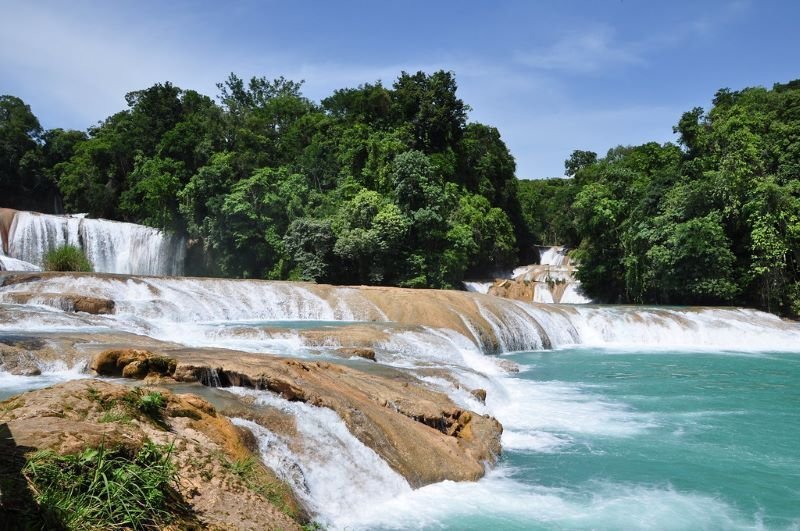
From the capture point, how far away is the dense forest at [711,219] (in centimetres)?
2838

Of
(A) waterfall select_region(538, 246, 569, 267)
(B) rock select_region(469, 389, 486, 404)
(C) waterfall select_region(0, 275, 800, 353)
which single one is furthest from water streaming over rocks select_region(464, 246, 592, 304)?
(B) rock select_region(469, 389, 486, 404)

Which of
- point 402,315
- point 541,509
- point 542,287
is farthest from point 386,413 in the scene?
point 542,287

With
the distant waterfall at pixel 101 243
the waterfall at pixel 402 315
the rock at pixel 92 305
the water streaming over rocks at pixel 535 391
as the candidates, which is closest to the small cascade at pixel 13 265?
the distant waterfall at pixel 101 243

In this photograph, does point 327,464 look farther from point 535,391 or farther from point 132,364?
point 535,391

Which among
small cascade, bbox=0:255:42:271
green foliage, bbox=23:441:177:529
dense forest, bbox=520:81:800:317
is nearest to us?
green foliage, bbox=23:441:177:529

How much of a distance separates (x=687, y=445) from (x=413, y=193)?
961 inches

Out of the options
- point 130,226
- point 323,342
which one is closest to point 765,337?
point 323,342

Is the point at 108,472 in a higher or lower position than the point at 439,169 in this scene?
lower

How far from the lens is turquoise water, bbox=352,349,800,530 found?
281 inches

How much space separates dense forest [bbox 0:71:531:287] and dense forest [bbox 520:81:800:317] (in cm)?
833

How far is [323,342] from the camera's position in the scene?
1508 centimetres

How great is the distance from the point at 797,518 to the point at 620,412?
5.04 m

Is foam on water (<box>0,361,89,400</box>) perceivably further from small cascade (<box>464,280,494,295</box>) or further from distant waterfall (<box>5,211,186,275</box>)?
small cascade (<box>464,280,494,295</box>)

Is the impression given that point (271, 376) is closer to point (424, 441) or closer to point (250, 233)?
point (424, 441)
